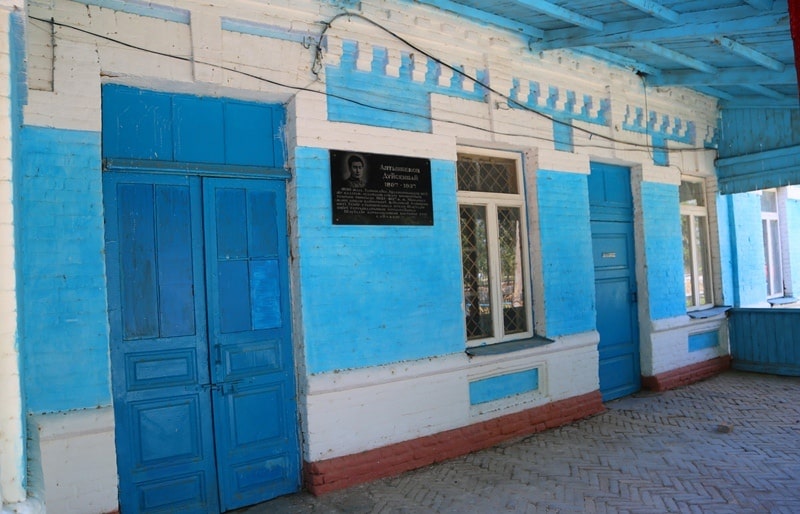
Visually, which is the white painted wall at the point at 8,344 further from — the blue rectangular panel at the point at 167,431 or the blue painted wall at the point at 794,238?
the blue painted wall at the point at 794,238

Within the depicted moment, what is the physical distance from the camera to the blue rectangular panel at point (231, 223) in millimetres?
4383

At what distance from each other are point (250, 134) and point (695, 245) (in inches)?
275

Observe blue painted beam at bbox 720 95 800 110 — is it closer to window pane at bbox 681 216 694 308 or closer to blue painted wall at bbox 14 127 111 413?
window pane at bbox 681 216 694 308

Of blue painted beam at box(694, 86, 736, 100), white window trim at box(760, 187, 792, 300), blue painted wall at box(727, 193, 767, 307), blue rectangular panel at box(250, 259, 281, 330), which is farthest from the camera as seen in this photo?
white window trim at box(760, 187, 792, 300)

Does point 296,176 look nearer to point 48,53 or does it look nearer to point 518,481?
point 48,53

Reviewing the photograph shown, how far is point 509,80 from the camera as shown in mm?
6047

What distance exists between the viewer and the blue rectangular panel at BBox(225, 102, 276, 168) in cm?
446

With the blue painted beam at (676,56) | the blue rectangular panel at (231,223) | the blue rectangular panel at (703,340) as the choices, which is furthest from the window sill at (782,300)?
the blue rectangular panel at (231,223)

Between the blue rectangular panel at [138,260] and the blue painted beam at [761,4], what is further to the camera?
the blue painted beam at [761,4]

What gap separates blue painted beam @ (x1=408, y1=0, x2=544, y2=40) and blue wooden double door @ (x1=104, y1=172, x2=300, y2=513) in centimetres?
223

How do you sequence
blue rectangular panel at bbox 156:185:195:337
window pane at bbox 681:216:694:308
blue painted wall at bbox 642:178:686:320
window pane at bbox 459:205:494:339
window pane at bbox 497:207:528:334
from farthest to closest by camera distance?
window pane at bbox 681:216:694:308, blue painted wall at bbox 642:178:686:320, window pane at bbox 497:207:528:334, window pane at bbox 459:205:494:339, blue rectangular panel at bbox 156:185:195:337

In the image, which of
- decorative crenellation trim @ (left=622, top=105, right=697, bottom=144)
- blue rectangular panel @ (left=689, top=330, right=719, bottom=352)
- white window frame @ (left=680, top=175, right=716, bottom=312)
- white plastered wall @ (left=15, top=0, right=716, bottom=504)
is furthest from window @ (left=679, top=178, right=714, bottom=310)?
white plastered wall @ (left=15, top=0, right=716, bottom=504)

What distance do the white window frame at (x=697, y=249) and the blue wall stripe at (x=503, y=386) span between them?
144 inches

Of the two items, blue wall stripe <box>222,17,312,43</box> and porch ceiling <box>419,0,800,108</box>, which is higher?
porch ceiling <box>419,0,800,108</box>
